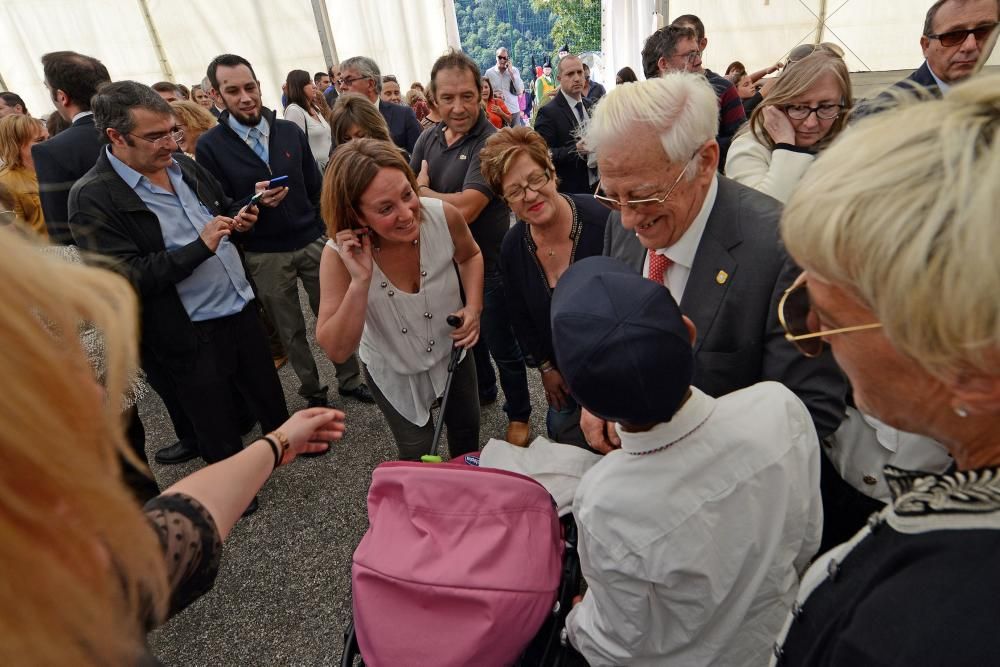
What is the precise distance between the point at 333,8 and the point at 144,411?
426 inches

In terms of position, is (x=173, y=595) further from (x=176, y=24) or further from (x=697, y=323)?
(x=176, y=24)

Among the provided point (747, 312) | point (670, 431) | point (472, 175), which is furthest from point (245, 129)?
point (670, 431)

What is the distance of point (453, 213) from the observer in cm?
243

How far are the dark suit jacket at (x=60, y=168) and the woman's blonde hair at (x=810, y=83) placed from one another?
3.45m

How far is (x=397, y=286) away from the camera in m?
2.27

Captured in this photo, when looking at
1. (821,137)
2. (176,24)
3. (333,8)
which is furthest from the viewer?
(333,8)

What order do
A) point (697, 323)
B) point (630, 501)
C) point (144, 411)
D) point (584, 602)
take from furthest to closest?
point (144, 411), point (697, 323), point (584, 602), point (630, 501)

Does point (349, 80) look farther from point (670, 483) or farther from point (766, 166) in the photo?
point (670, 483)

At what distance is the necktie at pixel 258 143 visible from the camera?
3529mm

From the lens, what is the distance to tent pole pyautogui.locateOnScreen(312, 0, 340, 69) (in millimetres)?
11055

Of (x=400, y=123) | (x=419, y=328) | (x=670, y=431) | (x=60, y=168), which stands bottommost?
(x=419, y=328)

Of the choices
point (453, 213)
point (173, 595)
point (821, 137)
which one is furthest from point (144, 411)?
point (821, 137)

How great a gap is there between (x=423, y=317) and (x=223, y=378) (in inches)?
57.7

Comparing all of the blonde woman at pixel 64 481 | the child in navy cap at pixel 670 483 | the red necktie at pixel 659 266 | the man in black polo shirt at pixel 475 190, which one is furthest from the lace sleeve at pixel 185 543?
the man in black polo shirt at pixel 475 190
